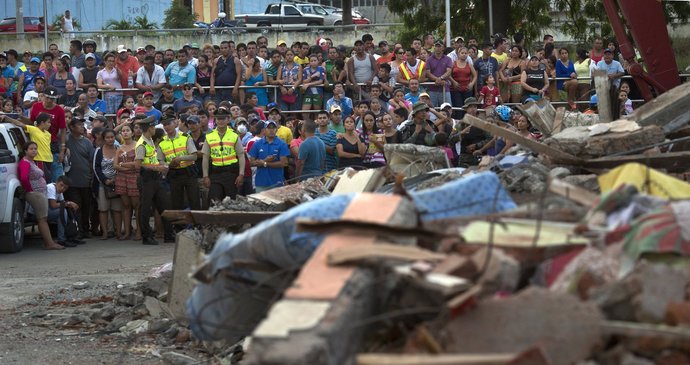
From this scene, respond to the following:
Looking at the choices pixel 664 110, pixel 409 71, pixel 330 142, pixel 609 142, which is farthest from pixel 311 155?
pixel 609 142

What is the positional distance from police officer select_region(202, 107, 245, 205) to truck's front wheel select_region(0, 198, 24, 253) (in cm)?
278

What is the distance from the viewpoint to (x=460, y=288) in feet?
19.9

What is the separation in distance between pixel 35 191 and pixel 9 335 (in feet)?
21.2

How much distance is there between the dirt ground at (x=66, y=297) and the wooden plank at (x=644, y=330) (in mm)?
6086

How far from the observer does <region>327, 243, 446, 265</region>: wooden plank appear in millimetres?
6461

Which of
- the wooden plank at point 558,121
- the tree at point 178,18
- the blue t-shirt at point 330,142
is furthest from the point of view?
the tree at point 178,18

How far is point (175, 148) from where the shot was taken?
19.0 metres

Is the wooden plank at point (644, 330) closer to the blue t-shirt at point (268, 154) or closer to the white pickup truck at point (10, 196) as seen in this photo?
the blue t-shirt at point (268, 154)

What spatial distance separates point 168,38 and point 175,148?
21.4 m

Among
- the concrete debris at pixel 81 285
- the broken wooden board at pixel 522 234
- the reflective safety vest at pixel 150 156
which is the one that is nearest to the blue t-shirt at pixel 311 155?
the reflective safety vest at pixel 150 156

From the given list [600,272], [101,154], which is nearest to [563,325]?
[600,272]

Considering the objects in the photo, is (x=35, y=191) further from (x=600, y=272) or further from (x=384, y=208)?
(x=600, y=272)

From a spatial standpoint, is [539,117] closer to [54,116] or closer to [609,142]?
[609,142]

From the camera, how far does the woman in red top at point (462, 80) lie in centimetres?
2256
